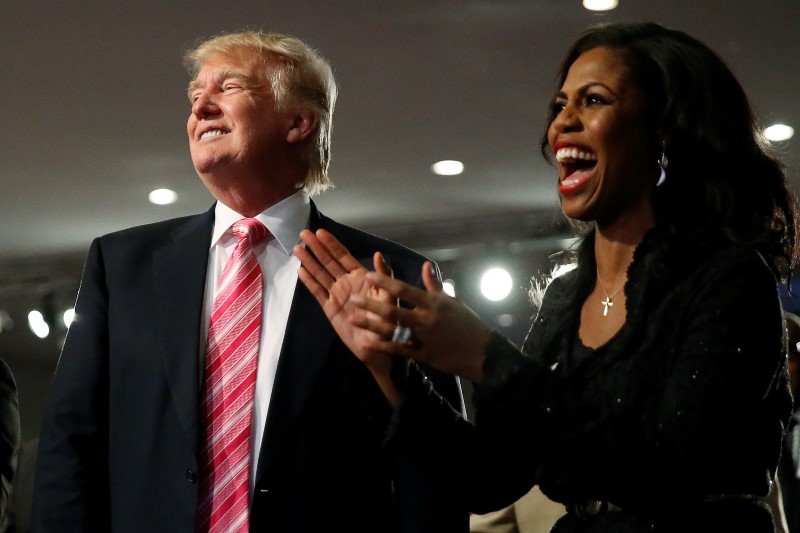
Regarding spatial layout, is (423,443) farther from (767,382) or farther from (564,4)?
(564,4)

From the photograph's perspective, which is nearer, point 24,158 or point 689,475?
point 689,475

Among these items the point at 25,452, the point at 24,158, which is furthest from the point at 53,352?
the point at 25,452

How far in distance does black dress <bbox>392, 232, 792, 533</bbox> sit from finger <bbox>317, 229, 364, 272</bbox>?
0.29 meters

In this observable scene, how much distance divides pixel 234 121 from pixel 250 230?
269 millimetres

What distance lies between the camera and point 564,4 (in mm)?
4914

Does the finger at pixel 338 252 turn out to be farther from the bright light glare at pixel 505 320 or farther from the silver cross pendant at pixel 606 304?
the bright light glare at pixel 505 320

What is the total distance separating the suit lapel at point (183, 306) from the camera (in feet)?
6.44

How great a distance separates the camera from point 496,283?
855 centimetres

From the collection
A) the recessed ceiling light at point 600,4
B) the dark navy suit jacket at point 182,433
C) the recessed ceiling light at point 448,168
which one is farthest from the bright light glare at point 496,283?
the dark navy suit jacket at point 182,433

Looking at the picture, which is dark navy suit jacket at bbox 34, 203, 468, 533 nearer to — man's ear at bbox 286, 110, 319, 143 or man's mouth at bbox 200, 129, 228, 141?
man's mouth at bbox 200, 129, 228, 141

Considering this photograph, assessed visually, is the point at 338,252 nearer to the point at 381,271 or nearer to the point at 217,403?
the point at 381,271

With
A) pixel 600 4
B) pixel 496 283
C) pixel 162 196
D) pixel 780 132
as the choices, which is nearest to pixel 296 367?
pixel 600 4

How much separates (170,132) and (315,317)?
4574mm

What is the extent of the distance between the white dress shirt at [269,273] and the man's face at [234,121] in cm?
10
